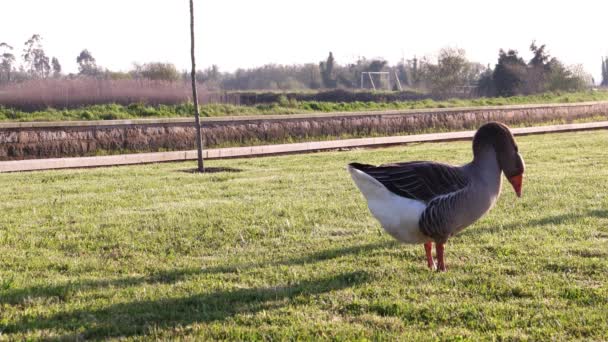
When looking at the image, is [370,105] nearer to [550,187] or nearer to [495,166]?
[550,187]

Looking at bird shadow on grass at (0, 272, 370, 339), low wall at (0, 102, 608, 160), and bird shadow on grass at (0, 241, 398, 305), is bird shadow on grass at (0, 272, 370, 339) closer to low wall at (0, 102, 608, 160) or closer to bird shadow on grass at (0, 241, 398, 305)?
bird shadow on grass at (0, 241, 398, 305)

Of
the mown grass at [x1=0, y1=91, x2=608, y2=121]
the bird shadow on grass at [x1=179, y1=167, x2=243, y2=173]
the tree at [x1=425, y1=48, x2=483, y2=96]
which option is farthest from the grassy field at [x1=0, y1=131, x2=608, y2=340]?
the tree at [x1=425, y1=48, x2=483, y2=96]

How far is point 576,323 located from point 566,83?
2089 inches

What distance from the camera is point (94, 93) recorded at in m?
28.2

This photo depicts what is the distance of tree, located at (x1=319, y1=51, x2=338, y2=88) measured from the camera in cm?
7275

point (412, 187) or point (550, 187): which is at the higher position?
point (412, 187)

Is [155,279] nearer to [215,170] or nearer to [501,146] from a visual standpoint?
[501,146]

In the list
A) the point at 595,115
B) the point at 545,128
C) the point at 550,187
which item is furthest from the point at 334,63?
the point at 550,187

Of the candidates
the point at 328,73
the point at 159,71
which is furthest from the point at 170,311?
the point at 328,73

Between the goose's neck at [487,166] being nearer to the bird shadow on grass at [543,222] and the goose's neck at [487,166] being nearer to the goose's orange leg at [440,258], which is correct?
the goose's orange leg at [440,258]

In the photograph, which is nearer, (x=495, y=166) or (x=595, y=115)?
(x=495, y=166)

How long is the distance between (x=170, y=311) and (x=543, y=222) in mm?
4647

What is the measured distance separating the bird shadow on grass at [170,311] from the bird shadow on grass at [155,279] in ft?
1.76

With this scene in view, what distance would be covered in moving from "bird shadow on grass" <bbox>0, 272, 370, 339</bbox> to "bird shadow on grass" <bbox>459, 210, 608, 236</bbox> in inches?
95.8
